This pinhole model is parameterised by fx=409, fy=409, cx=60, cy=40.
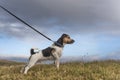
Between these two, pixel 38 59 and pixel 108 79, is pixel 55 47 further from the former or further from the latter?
pixel 108 79

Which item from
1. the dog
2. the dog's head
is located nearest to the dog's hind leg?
the dog

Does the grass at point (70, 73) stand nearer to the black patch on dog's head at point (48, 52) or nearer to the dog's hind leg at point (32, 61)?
the dog's hind leg at point (32, 61)

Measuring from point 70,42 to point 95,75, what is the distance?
2282 millimetres

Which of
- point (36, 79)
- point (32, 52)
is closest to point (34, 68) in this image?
point (32, 52)

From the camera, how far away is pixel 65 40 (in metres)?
17.5

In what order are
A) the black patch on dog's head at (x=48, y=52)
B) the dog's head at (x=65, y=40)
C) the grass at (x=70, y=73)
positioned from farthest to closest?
1. the dog's head at (x=65, y=40)
2. the black patch on dog's head at (x=48, y=52)
3. the grass at (x=70, y=73)

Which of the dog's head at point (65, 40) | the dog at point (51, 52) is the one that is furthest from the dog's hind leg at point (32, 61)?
the dog's head at point (65, 40)

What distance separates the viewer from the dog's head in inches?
687

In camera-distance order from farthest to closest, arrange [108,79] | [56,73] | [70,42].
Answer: [70,42], [56,73], [108,79]

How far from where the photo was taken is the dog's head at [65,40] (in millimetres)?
17438

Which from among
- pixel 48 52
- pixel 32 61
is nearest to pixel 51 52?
pixel 48 52

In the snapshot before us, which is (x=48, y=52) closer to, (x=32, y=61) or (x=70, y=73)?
(x=32, y=61)

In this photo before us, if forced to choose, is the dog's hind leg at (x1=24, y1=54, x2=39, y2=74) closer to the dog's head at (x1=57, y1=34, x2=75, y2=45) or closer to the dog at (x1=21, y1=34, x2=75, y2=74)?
the dog at (x1=21, y1=34, x2=75, y2=74)

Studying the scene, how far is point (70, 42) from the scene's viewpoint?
17.6 m
